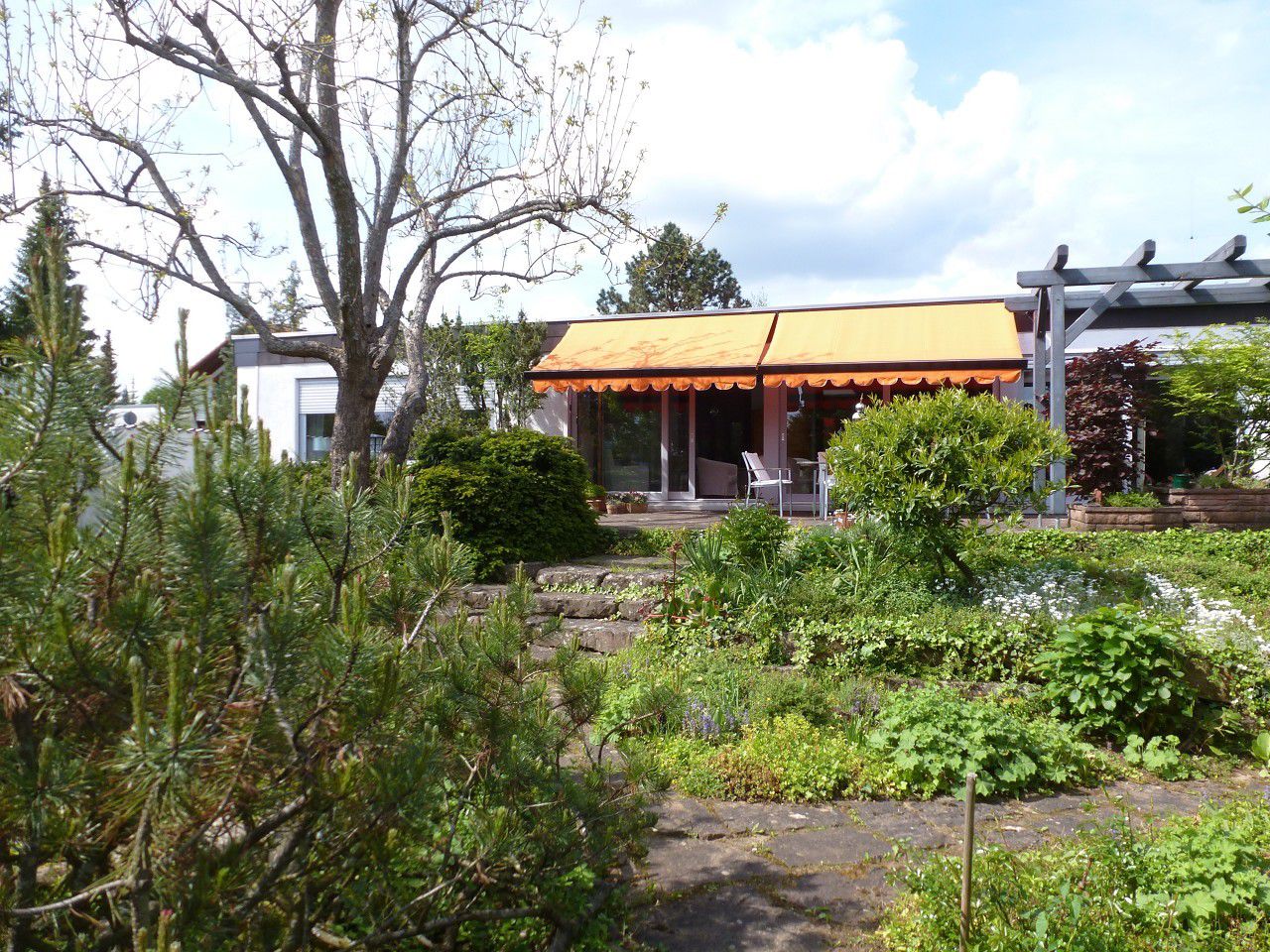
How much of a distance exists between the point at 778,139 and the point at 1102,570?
205 inches

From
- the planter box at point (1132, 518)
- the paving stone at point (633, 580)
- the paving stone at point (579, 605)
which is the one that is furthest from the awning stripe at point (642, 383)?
the paving stone at point (579, 605)

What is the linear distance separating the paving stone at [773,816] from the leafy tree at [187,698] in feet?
6.62

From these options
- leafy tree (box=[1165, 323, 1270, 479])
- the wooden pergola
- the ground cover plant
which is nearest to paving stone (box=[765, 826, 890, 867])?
the ground cover plant

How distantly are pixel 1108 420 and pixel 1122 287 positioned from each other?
1.72m

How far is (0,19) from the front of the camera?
26.2 ft

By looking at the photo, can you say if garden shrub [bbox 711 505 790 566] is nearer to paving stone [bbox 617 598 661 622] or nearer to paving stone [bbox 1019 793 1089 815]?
paving stone [bbox 617 598 661 622]

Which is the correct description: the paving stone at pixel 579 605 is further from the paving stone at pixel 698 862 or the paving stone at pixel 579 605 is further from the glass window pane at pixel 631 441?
the glass window pane at pixel 631 441

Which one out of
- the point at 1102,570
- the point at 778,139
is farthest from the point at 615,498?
the point at 1102,570

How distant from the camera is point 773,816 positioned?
3848 millimetres

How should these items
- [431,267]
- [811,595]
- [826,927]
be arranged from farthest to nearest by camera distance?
[431,267], [811,595], [826,927]

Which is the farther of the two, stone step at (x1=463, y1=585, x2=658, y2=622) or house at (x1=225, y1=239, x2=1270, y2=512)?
house at (x1=225, y1=239, x2=1270, y2=512)

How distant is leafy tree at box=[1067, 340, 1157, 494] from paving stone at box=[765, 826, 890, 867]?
822 cm

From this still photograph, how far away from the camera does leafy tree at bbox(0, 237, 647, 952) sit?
4.72 feet

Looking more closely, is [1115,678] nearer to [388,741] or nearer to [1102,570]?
[1102,570]
